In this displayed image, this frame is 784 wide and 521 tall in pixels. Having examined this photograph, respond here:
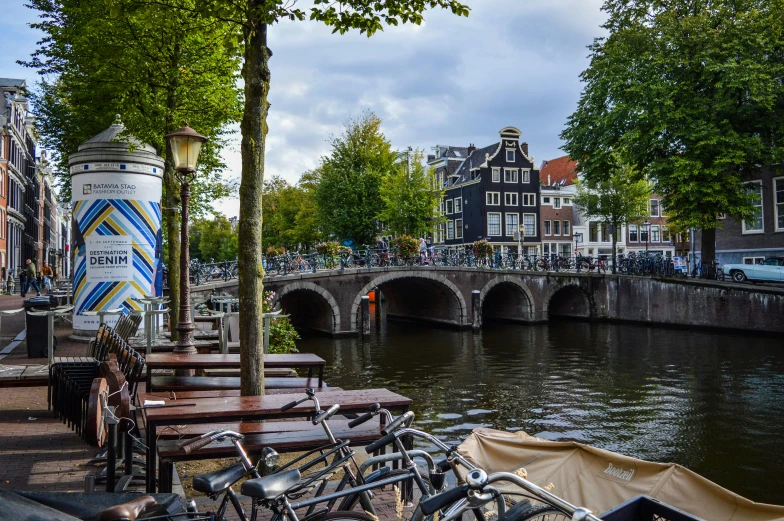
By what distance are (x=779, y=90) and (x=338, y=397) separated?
999 inches

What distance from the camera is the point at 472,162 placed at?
172ft

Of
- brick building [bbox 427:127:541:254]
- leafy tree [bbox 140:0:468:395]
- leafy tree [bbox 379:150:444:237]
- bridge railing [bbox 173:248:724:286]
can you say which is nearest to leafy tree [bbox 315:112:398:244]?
leafy tree [bbox 379:150:444:237]

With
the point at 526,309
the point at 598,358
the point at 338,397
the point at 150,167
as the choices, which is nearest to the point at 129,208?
the point at 150,167

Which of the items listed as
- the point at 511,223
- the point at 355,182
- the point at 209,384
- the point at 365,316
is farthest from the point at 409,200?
the point at 209,384

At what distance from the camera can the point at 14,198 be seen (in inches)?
1673

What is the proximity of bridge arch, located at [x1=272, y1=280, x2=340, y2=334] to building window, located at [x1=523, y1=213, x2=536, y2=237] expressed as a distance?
23.1m

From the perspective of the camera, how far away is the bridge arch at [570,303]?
114 feet

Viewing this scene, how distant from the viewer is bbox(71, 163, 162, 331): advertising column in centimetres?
1267

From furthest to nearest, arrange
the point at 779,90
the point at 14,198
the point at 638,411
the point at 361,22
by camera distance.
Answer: the point at 14,198 < the point at 779,90 < the point at 638,411 < the point at 361,22

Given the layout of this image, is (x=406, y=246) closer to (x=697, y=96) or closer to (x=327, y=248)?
(x=327, y=248)

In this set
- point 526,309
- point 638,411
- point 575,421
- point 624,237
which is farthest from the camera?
point 624,237

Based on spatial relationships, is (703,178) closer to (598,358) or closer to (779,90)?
(779,90)

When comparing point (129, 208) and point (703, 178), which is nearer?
point (129, 208)

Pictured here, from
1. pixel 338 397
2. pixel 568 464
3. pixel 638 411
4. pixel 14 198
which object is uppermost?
pixel 14 198
